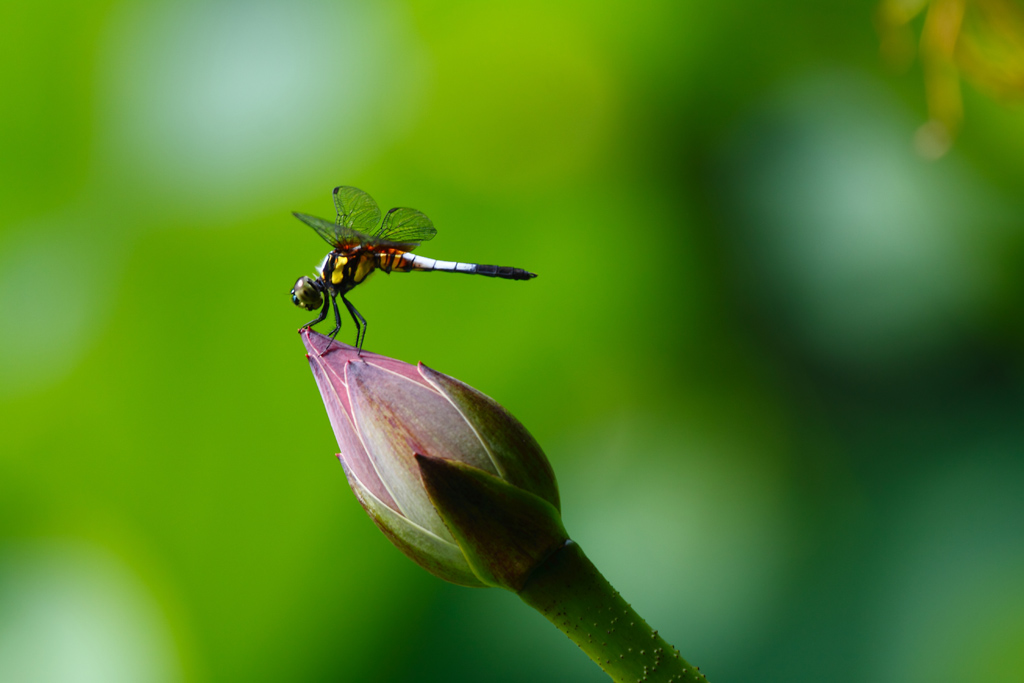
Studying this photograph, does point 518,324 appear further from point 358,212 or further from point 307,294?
point 307,294

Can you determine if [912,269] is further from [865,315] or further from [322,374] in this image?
[322,374]

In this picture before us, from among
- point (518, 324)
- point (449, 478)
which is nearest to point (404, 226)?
point (449, 478)

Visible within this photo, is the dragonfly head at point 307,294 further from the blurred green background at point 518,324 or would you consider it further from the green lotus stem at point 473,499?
the blurred green background at point 518,324

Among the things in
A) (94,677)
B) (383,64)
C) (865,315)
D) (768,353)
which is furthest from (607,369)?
(94,677)

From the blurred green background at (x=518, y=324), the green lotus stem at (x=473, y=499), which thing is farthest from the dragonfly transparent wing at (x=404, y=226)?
the blurred green background at (x=518, y=324)

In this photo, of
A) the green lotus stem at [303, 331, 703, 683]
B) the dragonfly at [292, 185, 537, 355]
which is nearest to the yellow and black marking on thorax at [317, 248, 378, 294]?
the dragonfly at [292, 185, 537, 355]

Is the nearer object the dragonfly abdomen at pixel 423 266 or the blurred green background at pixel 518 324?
the dragonfly abdomen at pixel 423 266
